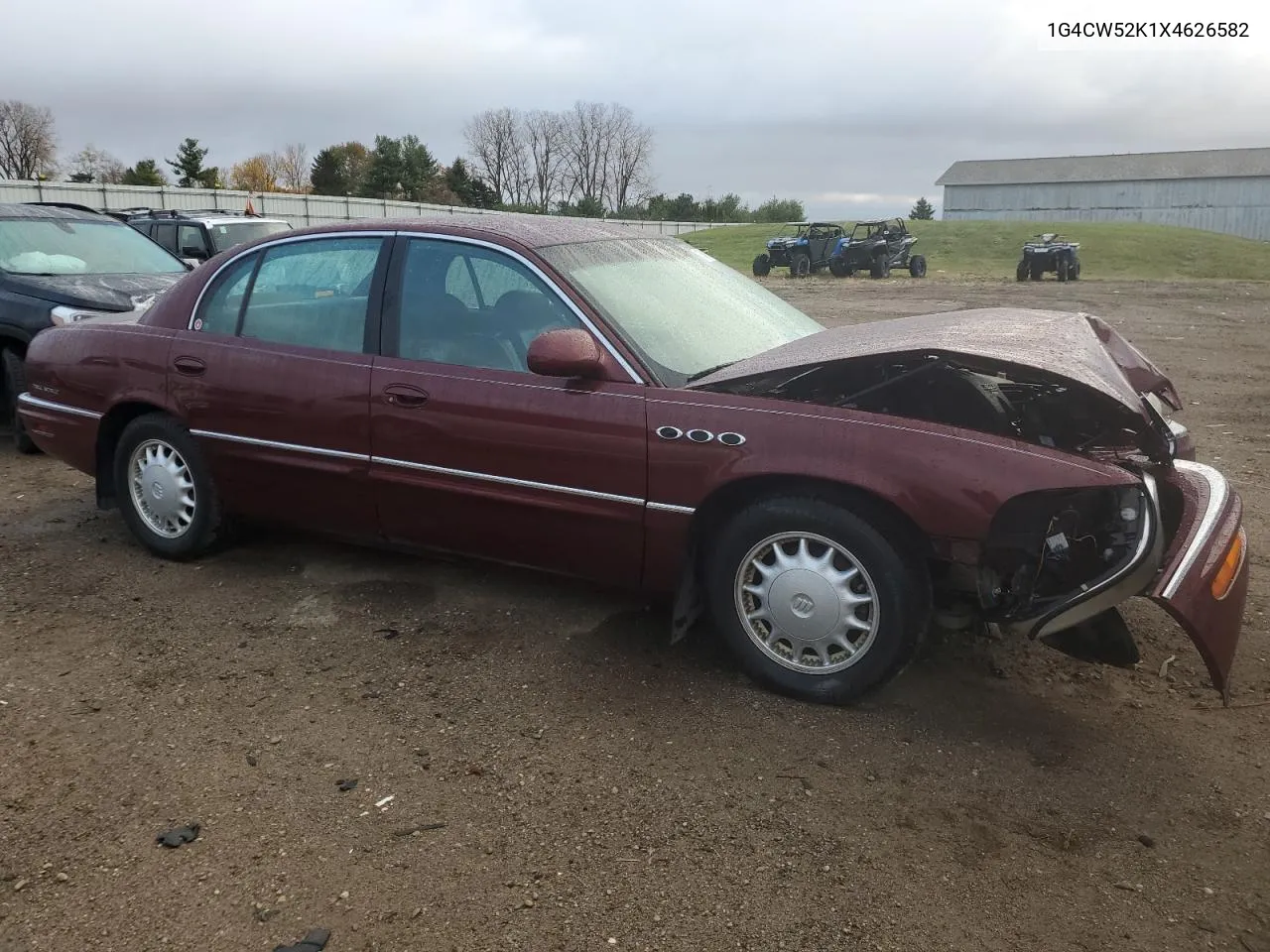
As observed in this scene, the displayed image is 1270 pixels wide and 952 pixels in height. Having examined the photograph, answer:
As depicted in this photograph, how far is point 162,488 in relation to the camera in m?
4.70

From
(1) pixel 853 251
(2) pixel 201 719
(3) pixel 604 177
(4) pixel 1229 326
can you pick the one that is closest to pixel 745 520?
(2) pixel 201 719

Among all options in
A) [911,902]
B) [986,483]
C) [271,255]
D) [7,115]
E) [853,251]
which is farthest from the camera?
[7,115]

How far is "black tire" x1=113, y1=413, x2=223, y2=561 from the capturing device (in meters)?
4.57

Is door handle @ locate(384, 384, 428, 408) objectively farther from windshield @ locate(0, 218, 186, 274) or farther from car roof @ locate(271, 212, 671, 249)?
windshield @ locate(0, 218, 186, 274)

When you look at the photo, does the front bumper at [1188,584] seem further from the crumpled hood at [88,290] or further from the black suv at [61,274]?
the crumpled hood at [88,290]

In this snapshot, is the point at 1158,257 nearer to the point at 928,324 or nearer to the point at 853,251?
the point at 853,251

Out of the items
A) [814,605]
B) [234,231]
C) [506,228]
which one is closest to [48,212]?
[234,231]

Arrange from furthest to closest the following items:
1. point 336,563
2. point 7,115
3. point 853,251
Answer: point 7,115
point 853,251
point 336,563

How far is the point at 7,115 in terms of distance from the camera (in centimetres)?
6384

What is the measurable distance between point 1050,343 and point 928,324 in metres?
0.56

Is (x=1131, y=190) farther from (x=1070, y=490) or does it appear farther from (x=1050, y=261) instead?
(x=1070, y=490)

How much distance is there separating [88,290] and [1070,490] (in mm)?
6870

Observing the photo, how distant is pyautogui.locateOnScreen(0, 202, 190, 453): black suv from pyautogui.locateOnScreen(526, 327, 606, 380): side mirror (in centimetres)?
394

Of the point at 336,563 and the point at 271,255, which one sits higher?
the point at 271,255
